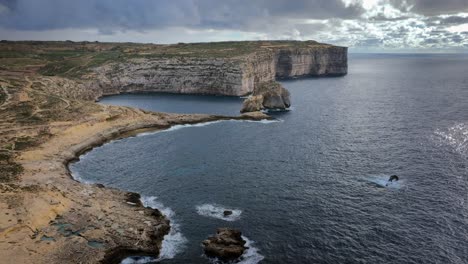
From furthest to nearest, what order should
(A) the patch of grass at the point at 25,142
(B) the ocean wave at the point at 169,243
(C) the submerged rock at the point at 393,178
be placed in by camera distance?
1. (A) the patch of grass at the point at 25,142
2. (C) the submerged rock at the point at 393,178
3. (B) the ocean wave at the point at 169,243

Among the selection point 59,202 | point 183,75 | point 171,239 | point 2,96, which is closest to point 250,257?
point 171,239

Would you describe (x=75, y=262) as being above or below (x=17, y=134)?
below

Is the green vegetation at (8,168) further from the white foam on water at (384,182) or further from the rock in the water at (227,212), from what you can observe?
the white foam on water at (384,182)

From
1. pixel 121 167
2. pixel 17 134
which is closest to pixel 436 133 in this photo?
pixel 121 167

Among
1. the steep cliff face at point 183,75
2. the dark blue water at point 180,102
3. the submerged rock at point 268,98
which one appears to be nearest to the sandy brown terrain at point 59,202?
the dark blue water at point 180,102

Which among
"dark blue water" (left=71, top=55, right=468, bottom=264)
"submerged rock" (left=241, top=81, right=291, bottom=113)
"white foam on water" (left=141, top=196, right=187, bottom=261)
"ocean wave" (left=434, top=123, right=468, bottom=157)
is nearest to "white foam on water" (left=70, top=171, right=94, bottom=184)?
"dark blue water" (left=71, top=55, right=468, bottom=264)

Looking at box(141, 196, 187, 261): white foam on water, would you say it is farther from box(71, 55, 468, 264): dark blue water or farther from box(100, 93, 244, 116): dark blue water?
box(100, 93, 244, 116): dark blue water

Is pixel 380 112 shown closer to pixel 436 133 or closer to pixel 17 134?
pixel 436 133
